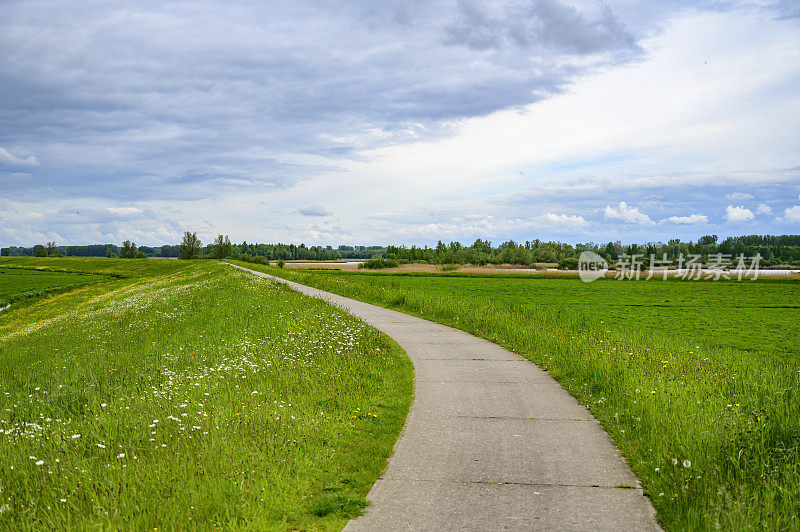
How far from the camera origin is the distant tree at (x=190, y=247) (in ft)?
589

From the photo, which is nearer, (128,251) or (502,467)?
(502,467)

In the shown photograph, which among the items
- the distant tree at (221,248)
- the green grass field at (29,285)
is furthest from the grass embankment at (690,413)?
the distant tree at (221,248)

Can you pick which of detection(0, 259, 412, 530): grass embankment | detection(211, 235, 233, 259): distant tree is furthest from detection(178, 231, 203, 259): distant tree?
detection(0, 259, 412, 530): grass embankment

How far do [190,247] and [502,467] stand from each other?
192401 mm

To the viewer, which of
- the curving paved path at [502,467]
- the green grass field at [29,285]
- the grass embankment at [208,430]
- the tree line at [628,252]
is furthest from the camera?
the tree line at [628,252]

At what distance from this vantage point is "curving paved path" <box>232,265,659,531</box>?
16.9 ft

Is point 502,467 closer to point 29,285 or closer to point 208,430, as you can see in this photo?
point 208,430

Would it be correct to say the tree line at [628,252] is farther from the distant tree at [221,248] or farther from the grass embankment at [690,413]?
the grass embankment at [690,413]

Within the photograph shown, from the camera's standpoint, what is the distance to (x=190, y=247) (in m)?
182

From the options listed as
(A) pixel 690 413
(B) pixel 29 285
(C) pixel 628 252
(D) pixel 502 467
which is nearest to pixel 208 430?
(D) pixel 502 467

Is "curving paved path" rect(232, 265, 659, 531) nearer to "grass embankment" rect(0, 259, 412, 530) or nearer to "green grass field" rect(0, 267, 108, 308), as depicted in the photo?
"grass embankment" rect(0, 259, 412, 530)

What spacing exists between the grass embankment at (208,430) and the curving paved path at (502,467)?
0.44 meters

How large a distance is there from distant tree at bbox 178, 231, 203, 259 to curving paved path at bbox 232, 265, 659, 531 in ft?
607

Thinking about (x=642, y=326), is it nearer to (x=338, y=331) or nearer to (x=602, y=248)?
(x=338, y=331)
